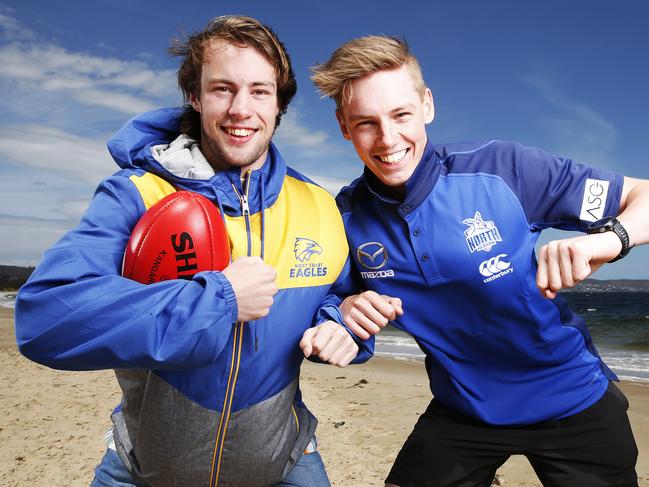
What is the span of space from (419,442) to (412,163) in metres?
1.47

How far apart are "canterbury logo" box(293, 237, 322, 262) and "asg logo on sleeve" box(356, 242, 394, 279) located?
1.26 ft

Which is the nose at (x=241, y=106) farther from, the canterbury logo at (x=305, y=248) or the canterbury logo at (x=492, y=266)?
the canterbury logo at (x=492, y=266)

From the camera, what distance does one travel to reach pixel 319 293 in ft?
8.16

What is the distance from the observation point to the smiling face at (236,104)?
2.40 m

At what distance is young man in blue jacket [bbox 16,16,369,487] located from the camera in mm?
1739

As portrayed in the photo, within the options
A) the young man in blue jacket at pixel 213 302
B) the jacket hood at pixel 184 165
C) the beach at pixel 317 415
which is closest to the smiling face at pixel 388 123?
the young man in blue jacket at pixel 213 302

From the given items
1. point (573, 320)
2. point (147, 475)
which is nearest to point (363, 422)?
point (573, 320)

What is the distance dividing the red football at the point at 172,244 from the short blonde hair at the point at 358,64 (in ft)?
3.51

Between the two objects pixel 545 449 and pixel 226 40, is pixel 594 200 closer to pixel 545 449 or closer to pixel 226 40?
pixel 545 449

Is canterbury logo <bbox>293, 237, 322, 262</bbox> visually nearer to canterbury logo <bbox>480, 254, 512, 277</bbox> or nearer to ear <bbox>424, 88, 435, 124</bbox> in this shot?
canterbury logo <bbox>480, 254, 512, 277</bbox>

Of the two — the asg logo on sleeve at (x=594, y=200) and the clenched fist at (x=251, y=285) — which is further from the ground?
the asg logo on sleeve at (x=594, y=200)

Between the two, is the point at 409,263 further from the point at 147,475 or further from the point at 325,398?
the point at 325,398

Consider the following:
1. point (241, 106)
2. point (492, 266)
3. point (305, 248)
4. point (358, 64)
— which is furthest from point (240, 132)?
point (492, 266)

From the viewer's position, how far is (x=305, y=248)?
2430 mm
